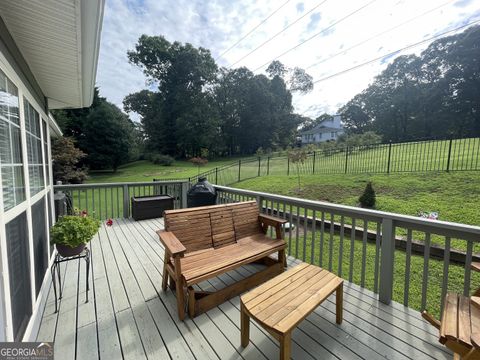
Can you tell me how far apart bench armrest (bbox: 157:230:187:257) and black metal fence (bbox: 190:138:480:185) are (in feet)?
25.4

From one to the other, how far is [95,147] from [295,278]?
23.1m

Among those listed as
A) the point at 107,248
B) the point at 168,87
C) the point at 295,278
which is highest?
the point at 168,87

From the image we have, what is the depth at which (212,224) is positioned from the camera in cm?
265

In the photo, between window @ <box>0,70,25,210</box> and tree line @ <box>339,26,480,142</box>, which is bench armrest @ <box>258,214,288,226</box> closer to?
window @ <box>0,70,25,210</box>

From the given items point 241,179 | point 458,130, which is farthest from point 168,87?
point 458,130

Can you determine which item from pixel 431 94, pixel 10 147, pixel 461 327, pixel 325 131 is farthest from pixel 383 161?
pixel 325 131

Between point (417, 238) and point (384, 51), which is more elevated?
point (384, 51)

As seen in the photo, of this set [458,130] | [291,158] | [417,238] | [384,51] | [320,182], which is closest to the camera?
[417,238]

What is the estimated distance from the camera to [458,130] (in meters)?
25.8

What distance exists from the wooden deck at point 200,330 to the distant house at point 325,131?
40.9 m

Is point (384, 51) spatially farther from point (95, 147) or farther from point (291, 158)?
point (95, 147)

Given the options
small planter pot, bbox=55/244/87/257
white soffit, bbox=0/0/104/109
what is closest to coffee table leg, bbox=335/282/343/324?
small planter pot, bbox=55/244/87/257

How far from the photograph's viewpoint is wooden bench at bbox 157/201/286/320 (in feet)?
6.59

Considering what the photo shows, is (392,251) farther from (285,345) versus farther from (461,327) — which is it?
(285,345)
